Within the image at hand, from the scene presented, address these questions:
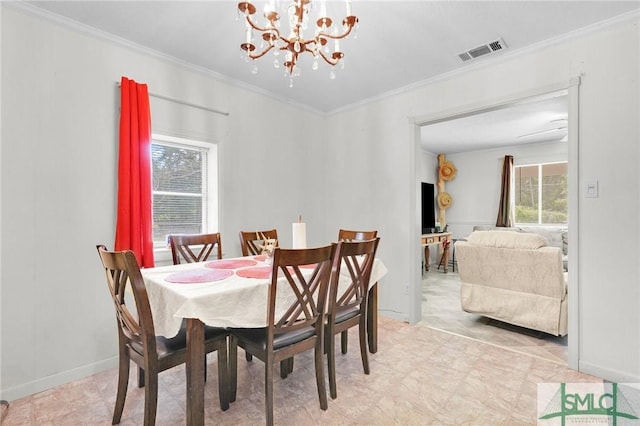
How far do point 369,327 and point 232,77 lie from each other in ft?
9.01

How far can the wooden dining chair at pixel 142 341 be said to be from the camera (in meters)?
1.45

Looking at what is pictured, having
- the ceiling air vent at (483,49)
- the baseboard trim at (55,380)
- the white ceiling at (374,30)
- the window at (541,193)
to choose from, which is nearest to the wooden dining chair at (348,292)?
the white ceiling at (374,30)

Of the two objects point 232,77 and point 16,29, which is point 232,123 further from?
point 16,29

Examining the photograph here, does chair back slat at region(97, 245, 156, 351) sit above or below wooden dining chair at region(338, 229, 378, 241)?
below

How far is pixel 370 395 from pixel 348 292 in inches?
25.7

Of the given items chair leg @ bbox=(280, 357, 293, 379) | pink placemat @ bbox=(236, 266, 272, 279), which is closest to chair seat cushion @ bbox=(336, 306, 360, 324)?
chair leg @ bbox=(280, 357, 293, 379)

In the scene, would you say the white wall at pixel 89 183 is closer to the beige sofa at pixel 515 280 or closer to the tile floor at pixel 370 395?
the tile floor at pixel 370 395

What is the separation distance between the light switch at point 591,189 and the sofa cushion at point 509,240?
675 millimetres

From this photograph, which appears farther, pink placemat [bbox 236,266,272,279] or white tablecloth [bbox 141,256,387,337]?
pink placemat [bbox 236,266,272,279]

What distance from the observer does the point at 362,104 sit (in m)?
3.82

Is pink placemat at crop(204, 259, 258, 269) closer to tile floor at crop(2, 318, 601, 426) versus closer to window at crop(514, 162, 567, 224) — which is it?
tile floor at crop(2, 318, 601, 426)

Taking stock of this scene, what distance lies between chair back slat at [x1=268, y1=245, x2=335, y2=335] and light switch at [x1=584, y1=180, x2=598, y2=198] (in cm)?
201

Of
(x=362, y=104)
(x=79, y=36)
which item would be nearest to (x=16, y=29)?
(x=79, y=36)

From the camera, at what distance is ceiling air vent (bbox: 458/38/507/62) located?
2518 mm
